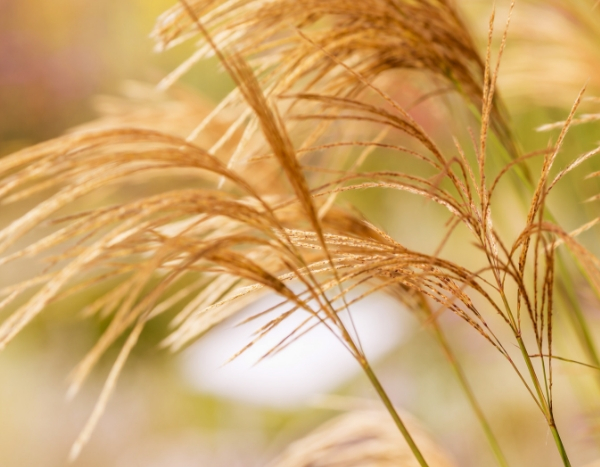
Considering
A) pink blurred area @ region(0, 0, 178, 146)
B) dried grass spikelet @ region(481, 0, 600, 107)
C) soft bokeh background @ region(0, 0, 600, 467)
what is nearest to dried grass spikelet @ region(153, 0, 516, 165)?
dried grass spikelet @ region(481, 0, 600, 107)

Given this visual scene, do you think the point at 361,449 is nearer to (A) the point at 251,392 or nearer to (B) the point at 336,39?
(B) the point at 336,39

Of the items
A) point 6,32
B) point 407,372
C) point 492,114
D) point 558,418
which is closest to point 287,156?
point 492,114

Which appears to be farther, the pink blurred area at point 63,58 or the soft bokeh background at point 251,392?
the pink blurred area at point 63,58

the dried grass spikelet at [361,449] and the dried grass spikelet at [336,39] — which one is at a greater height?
the dried grass spikelet at [336,39]

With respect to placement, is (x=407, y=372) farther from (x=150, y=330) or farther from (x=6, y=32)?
(x=6, y=32)

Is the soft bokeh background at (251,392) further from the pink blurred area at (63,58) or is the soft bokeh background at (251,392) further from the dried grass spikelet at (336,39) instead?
the dried grass spikelet at (336,39)

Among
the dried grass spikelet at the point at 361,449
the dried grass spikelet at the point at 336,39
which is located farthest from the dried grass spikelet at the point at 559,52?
the dried grass spikelet at the point at 361,449

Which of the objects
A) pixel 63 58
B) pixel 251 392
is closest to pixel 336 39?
pixel 251 392

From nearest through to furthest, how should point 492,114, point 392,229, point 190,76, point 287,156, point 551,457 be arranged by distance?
point 287,156 → point 492,114 → point 551,457 → point 392,229 → point 190,76
